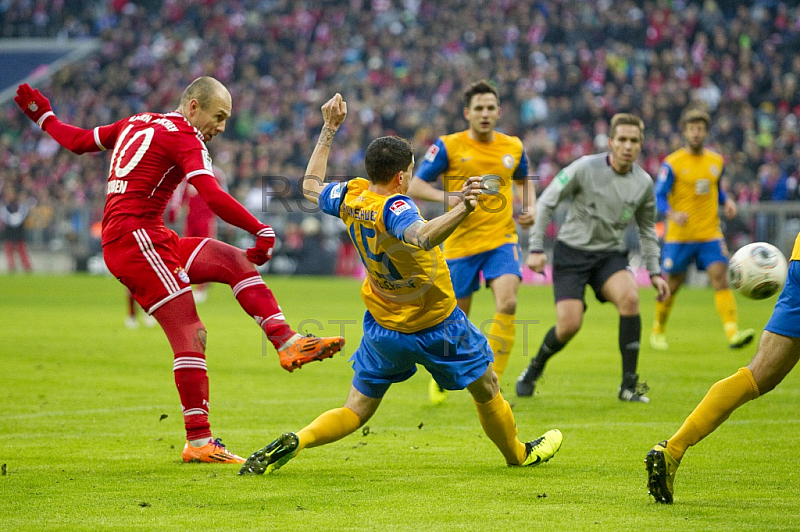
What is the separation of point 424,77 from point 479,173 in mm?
22212

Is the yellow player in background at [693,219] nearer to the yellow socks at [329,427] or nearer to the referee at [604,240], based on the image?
the referee at [604,240]

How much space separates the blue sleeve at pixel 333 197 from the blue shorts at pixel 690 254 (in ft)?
24.1

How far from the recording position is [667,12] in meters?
27.9

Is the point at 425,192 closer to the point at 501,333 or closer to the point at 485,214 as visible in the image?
the point at 485,214

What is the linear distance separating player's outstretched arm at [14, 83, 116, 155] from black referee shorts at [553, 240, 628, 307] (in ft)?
12.5

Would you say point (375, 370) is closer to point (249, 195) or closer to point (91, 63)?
point (249, 195)

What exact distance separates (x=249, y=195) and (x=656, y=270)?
2028 centimetres

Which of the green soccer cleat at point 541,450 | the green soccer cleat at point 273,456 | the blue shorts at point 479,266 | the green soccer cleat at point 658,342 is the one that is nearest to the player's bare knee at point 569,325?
the blue shorts at point 479,266

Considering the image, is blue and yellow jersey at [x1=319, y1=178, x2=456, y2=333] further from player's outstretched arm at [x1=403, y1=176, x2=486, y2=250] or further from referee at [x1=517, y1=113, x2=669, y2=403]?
referee at [x1=517, y1=113, x2=669, y2=403]

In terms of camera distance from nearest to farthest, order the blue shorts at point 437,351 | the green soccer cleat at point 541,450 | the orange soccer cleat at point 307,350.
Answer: the blue shorts at point 437,351 → the orange soccer cleat at point 307,350 → the green soccer cleat at point 541,450

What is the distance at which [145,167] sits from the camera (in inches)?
229

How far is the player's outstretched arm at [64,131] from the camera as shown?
608 cm

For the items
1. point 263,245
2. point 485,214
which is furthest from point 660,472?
point 485,214

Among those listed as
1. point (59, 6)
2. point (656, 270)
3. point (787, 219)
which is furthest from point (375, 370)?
point (59, 6)
